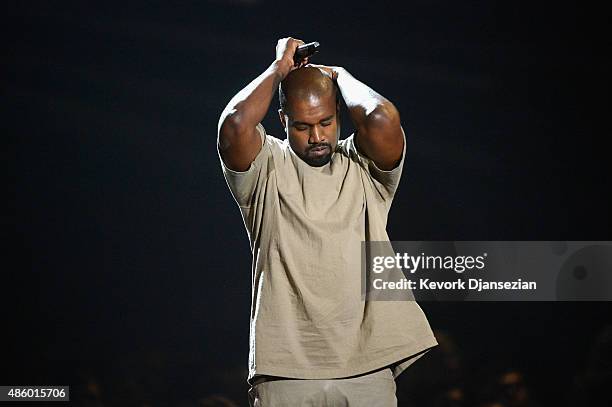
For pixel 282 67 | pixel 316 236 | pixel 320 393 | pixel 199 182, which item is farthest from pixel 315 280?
pixel 199 182

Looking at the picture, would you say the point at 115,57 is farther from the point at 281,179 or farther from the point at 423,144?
the point at 281,179

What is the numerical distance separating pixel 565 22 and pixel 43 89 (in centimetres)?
158

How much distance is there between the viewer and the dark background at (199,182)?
259 cm

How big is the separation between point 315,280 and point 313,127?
0.90 feet

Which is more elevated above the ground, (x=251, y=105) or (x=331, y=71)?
(x=331, y=71)

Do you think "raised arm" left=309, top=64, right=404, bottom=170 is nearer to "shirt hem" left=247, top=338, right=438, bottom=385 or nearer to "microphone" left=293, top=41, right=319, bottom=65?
"microphone" left=293, top=41, right=319, bottom=65

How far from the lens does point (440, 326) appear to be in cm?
257

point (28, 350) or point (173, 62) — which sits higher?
point (173, 62)

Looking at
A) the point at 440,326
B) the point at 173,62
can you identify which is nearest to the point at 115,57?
the point at 173,62

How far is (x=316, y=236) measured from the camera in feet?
5.11

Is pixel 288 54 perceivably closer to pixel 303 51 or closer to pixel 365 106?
pixel 303 51

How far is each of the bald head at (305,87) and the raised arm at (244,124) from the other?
1.6 inches

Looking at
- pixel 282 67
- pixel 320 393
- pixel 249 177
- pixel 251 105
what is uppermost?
pixel 282 67

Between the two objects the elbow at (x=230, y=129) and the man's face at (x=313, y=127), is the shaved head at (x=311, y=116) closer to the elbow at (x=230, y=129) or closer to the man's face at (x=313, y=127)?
the man's face at (x=313, y=127)
